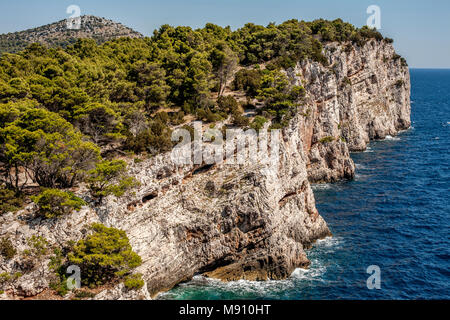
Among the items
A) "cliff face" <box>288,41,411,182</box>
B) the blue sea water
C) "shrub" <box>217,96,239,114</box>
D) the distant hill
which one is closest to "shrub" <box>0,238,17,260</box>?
the blue sea water

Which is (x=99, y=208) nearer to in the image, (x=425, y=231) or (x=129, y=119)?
(x=129, y=119)

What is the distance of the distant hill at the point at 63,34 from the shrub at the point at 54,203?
120573 mm

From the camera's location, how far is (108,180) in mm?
32500

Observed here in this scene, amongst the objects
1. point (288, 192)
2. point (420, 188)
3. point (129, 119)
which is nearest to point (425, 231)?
point (420, 188)

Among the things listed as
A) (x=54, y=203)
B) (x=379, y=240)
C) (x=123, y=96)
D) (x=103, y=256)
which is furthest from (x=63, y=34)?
(x=379, y=240)

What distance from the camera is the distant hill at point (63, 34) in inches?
5265

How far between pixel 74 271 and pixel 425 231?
4698 cm

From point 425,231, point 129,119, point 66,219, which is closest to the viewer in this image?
point 66,219

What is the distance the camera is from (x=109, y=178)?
1284 inches

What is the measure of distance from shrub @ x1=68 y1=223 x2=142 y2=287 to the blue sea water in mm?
6457

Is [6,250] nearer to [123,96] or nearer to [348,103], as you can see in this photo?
[123,96]

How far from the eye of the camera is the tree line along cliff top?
3158 cm

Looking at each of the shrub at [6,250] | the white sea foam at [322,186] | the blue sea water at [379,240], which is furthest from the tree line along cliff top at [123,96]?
the blue sea water at [379,240]

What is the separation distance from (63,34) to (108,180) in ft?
460
